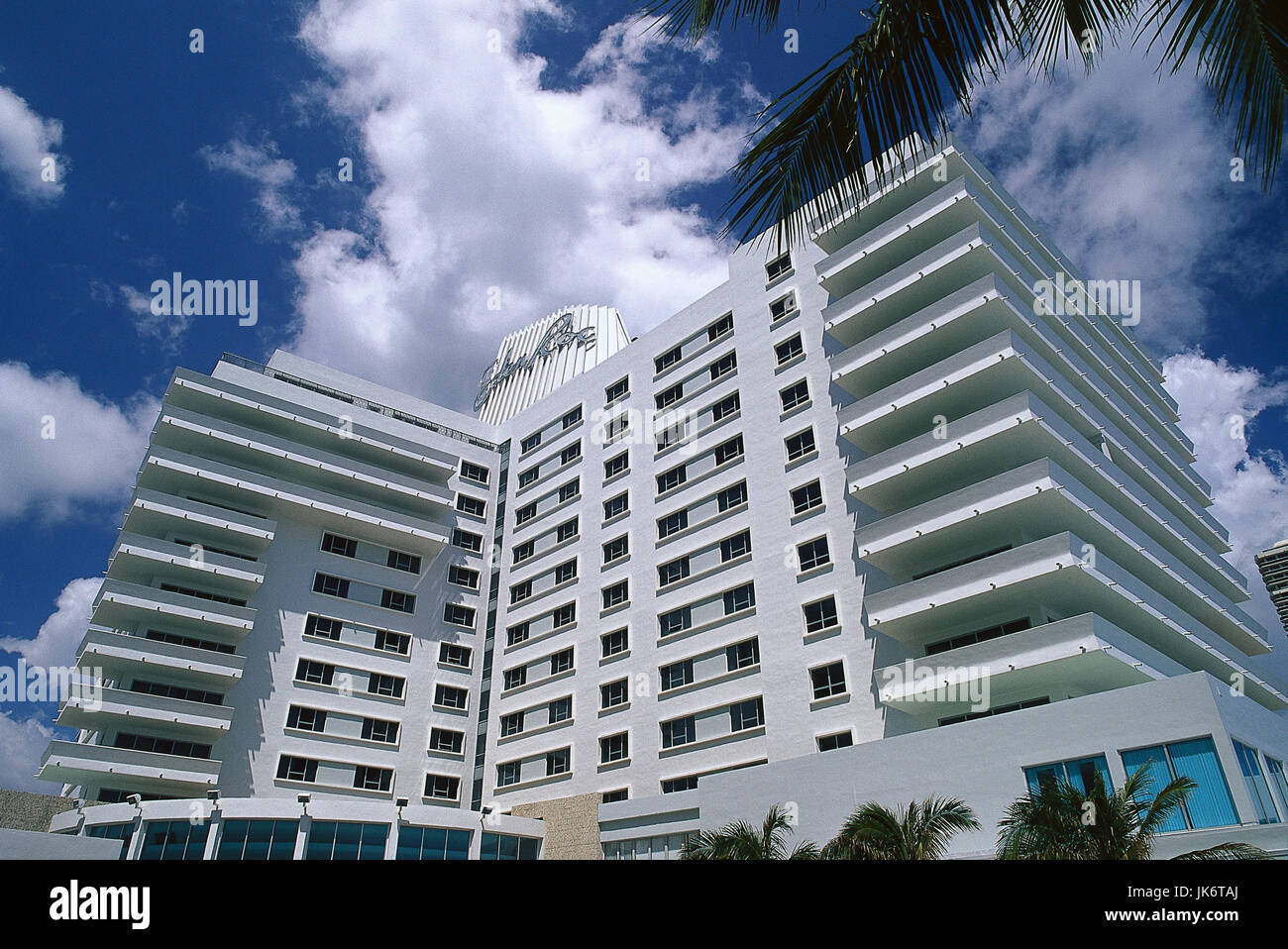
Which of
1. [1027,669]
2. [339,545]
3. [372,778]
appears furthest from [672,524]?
[1027,669]

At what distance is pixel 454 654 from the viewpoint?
55000 millimetres

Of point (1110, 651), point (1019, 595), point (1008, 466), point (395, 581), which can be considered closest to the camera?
point (1110, 651)

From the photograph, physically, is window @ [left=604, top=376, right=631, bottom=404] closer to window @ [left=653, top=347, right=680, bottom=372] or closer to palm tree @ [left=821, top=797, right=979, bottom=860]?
window @ [left=653, top=347, right=680, bottom=372]

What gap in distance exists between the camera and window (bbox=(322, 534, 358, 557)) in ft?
175

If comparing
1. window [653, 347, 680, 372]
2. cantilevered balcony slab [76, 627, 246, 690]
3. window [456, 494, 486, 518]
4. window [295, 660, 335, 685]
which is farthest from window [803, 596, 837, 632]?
cantilevered balcony slab [76, 627, 246, 690]

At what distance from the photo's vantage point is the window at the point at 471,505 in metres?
60.8

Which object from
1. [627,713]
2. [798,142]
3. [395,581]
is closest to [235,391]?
[395,581]

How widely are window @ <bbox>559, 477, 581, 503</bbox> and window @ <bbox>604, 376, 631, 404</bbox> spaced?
5812 mm

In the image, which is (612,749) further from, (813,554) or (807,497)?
(807,497)

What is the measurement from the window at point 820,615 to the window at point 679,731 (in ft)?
26.1

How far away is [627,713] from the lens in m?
44.9
